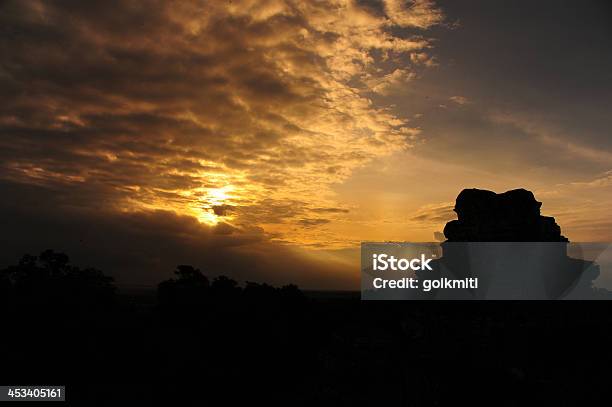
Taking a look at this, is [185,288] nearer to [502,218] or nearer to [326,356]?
[326,356]

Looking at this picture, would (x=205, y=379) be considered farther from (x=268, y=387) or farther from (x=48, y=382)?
(x=48, y=382)

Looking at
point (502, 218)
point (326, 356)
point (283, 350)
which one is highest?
point (502, 218)

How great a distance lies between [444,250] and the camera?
60344 mm

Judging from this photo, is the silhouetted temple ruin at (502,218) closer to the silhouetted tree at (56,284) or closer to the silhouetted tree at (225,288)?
the silhouetted tree at (225,288)

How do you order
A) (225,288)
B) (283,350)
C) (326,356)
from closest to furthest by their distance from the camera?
(326,356) < (283,350) < (225,288)

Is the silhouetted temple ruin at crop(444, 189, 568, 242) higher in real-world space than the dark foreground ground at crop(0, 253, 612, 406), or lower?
higher

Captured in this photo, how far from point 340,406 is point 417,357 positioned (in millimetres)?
8990

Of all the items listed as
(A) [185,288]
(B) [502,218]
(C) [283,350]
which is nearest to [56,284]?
(A) [185,288]

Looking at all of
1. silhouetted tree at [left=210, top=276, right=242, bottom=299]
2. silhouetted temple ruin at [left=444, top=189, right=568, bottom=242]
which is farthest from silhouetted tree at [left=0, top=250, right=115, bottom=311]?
silhouetted temple ruin at [left=444, top=189, right=568, bottom=242]

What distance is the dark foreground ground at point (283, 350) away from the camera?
38.2m

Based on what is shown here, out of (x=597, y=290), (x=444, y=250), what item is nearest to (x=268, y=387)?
(x=444, y=250)

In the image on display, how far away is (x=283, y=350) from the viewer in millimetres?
53438

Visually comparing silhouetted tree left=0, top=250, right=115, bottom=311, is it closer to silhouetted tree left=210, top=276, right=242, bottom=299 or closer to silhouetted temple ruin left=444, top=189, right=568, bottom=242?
silhouetted tree left=210, top=276, right=242, bottom=299

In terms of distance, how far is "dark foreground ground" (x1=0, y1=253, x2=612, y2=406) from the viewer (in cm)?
3816
